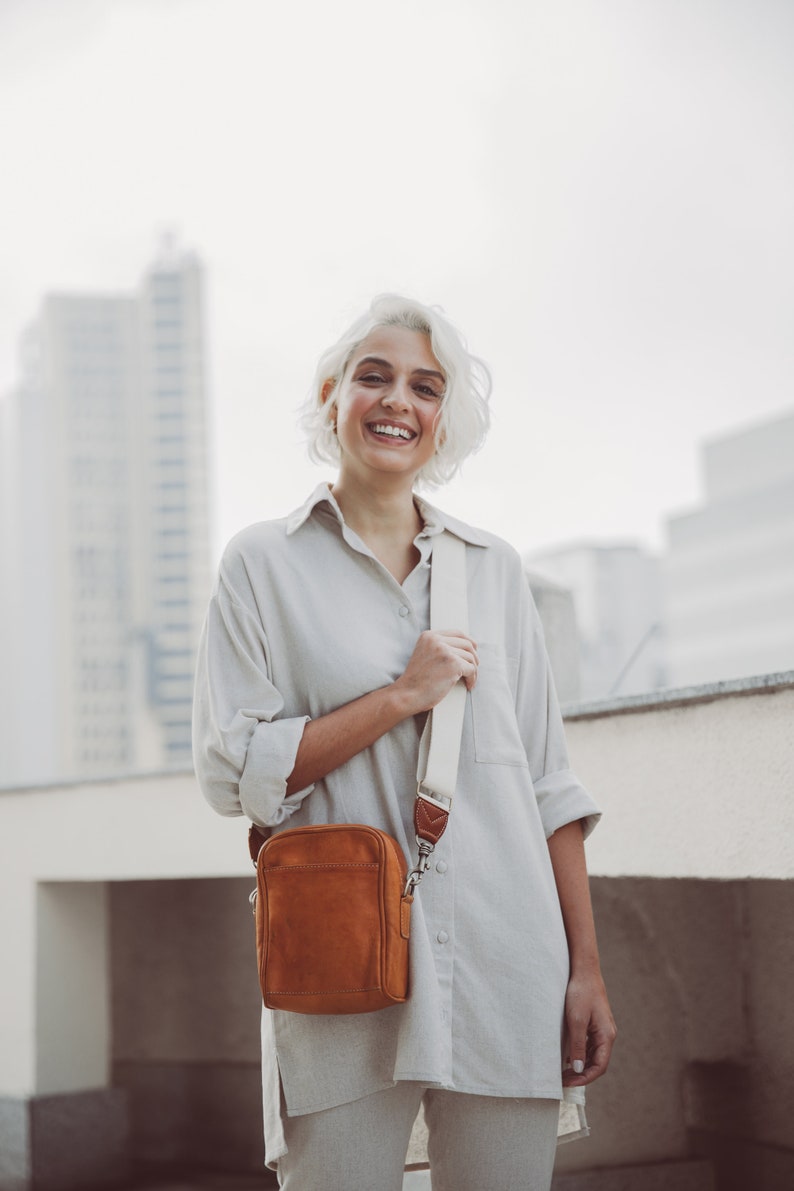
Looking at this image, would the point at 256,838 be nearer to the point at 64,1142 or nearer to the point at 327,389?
the point at 327,389

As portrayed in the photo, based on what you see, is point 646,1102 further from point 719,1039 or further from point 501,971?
point 501,971

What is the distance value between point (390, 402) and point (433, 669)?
389mm

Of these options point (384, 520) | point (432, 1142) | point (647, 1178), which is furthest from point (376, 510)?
point (647, 1178)

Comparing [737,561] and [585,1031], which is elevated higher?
[737,561]

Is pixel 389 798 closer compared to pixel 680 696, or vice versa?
pixel 389 798

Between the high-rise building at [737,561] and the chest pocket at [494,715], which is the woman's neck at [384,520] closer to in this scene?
the chest pocket at [494,715]

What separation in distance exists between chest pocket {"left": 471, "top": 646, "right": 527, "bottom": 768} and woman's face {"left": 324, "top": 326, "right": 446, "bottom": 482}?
0.97 ft

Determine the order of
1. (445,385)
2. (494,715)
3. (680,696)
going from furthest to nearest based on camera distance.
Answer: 1. (680,696)
2. (445,385)
3. (494,715)

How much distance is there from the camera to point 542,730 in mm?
1917

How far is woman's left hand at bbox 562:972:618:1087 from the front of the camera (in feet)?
5.75

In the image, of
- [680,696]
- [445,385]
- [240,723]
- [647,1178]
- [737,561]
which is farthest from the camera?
[737,561]

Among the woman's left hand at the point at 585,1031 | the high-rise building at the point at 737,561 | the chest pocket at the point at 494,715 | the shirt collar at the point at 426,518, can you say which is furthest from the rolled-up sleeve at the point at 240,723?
the high-rise building at the point at 737,561

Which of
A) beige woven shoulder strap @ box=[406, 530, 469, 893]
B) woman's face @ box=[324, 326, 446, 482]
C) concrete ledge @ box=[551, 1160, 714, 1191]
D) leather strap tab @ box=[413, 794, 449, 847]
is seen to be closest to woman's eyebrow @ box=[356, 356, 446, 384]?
woman's face @ box=[324, 326, 446, 482]

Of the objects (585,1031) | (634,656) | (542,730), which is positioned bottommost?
(585,1031)
